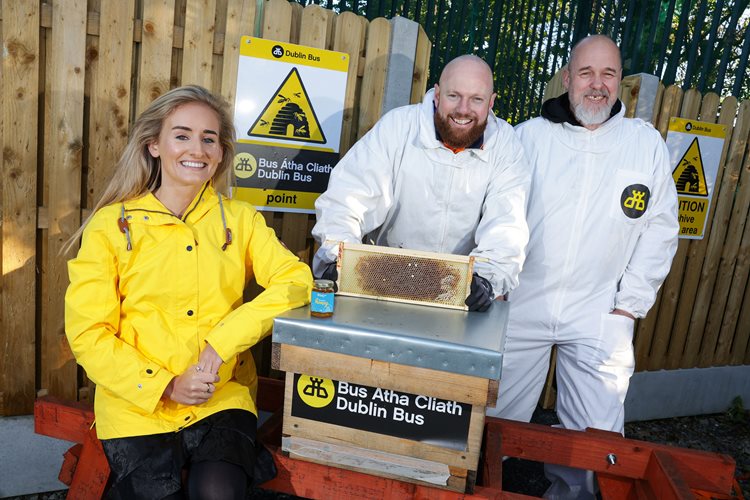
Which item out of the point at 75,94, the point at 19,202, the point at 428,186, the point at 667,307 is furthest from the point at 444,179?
the point at 667,307

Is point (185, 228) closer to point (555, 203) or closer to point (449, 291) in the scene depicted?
point (449, 291)

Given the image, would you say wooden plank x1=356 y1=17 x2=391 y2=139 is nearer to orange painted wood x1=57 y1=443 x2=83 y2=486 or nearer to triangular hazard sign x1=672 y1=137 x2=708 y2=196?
orange painted wood x1=57 y1=443 x2=83 y2=486

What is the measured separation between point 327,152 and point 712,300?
3879 mm

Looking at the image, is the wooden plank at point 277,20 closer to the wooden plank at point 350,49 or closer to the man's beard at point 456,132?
the wooden plank at point 350,49

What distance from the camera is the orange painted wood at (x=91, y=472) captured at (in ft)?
6.87

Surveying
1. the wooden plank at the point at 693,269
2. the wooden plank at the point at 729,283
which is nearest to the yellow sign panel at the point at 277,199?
the wooden plank at the point at 693,269

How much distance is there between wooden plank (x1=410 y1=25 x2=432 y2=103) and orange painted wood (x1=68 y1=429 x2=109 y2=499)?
2.72 meters

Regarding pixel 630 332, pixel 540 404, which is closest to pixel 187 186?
pixel 630 332

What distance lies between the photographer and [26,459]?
3295 mm

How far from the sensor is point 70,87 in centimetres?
296

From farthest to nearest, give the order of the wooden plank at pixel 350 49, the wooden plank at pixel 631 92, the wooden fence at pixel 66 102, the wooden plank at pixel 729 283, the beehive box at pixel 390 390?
1. the wooden plank at pixel 729 283
2. the wooden plank at pixel 631 92
3. the wooden plank at pixel 350 49
4. the wooden fence at pixel 66 102
5. the beehive box at pixel 390 390

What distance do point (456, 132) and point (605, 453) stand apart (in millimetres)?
1539

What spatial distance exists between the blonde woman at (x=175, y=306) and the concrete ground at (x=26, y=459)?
147 centimetres

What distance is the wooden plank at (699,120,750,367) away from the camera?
509 cm
